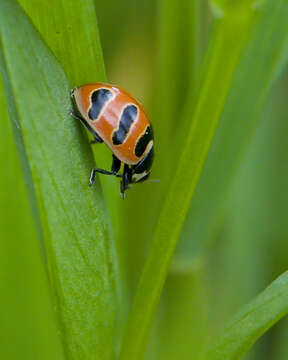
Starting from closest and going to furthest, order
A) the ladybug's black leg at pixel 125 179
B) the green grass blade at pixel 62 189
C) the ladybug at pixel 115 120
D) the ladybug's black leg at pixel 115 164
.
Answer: the green grass blade at pixel 62 189
the ladybug at pixel 115 120
the ladybug's black leg at pixel 115 164
the ladybug's black leg at pixel 125 179

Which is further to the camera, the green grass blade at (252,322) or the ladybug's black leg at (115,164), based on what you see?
the ladybug's black leg at (115,164)

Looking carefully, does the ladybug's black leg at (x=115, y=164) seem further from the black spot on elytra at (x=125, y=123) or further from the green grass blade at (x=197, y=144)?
the green grass blade at (x=197, y=144)

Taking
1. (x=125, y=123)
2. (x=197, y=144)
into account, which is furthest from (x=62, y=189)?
(x=125, y=123)

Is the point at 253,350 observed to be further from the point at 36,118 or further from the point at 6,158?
the point at 36,118

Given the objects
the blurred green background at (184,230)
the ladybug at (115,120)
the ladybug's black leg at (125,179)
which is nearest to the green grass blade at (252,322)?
the blurred green background at (184,230)

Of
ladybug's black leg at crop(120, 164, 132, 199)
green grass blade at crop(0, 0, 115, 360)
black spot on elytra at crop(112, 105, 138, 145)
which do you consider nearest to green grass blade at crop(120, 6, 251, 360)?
green grass blade at crop(0, 0, 115, 360)

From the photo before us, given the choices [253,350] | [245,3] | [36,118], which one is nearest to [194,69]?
[245,3]

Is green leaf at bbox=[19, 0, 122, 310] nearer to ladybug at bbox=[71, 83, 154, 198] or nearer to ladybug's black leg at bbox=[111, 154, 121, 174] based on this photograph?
ladybug at bbox=[71, 83, 154, 198]
